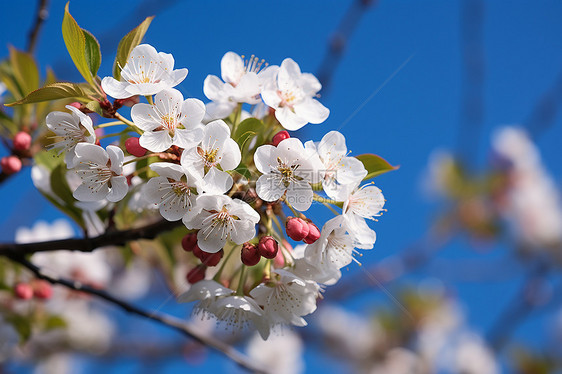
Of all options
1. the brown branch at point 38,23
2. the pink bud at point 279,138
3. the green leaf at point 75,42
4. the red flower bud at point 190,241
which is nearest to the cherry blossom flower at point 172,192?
the red flower bud at point 190,241

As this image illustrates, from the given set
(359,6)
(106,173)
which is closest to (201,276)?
(106,173)

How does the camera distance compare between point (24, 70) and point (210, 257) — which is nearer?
point (210, 257)

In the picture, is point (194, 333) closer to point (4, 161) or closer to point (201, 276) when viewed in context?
point (201, 276)

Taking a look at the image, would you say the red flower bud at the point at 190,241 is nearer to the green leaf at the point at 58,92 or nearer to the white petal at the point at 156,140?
the white petal at the point at 156,140

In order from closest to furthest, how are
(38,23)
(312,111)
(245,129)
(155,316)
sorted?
(245,129), (312,111), (155,316), (38,23)

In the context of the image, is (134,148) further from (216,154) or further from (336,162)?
(336,162)

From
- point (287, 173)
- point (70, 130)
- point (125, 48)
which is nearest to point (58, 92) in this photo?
point (70, 130)
